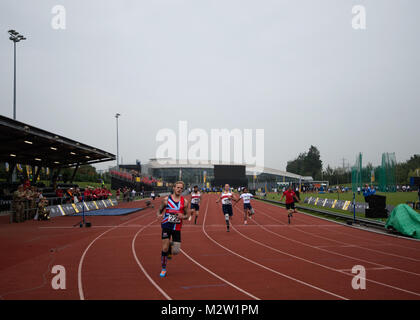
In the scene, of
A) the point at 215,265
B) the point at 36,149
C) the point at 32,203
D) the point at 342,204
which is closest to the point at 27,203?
the point at 32,203

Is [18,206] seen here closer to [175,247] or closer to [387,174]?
[175,247]

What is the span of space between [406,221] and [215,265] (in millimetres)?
9442

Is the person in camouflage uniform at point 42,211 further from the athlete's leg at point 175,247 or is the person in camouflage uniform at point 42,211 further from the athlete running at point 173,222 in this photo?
the athlete's leg at point 175,247

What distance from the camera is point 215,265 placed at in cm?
809

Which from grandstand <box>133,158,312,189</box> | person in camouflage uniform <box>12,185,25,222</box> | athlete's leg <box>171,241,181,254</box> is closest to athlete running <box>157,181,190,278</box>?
athlete's leg <box>171,241,181,254</box>

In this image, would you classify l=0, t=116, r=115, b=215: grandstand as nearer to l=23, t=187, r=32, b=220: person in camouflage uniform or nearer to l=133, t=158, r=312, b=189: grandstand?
l=23, t=187, r=32, b=220: person in camouflage uniform

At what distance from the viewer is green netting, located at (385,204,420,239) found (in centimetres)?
1274

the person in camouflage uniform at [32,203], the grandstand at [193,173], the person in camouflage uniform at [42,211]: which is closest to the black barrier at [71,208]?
the person in camouflage uniform at [32,203]

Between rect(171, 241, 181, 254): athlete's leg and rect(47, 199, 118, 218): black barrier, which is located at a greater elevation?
rect(171, 241, 181, 254): athlete's leg

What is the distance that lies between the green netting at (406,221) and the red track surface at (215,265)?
756 mm

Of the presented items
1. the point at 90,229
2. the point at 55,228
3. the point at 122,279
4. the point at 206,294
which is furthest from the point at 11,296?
the point at 55,228

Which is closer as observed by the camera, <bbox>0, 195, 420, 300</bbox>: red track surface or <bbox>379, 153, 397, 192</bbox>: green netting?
<bbox>0, 195, 420, 300</bbox>: red track surface

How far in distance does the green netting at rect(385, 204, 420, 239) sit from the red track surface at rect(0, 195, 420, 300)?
756mm
